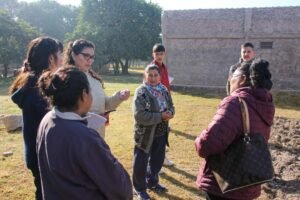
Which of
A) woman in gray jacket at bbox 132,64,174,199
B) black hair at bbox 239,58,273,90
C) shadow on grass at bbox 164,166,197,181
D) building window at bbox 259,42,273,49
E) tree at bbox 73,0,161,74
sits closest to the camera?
black hair at bbox 239,58,273,90

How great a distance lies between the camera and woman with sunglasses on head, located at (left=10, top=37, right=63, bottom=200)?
3033 mm

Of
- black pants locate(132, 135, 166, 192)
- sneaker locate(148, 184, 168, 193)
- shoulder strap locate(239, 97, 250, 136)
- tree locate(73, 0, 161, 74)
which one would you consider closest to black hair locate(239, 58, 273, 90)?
shoulder strap locate(239, 97, 250, 136)

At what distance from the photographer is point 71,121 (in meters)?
1.98

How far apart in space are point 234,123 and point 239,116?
0.22 feet

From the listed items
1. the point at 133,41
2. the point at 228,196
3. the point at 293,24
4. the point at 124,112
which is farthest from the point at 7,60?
the point at 228,196

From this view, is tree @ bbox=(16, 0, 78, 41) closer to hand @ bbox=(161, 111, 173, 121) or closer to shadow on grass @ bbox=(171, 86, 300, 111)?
shadow on grass @ bbox=(171, 86, 300, 111)

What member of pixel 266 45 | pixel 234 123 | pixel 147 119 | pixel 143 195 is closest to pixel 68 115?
pixel 234 123

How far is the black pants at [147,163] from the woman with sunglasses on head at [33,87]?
5.06ft

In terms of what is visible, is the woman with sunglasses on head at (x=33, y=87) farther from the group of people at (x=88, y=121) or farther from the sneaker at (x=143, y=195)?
the sneaker at (x=143, y=195)

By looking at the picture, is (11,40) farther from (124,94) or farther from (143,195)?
(124,94)

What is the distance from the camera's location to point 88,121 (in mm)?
2656

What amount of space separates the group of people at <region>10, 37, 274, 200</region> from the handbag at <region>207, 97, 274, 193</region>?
0.19 feet

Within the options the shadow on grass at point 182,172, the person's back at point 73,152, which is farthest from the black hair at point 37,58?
the shadow on grass at point 182,172

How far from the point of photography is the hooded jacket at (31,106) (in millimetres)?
3023
